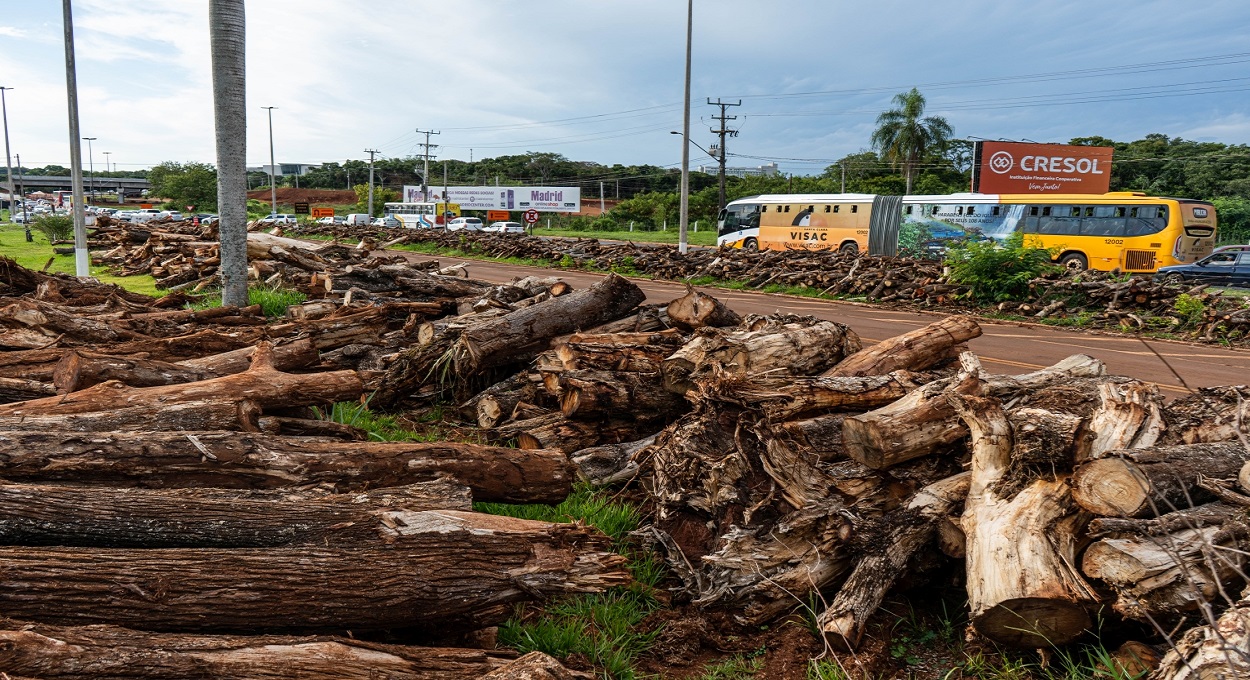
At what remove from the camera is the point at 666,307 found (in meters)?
8.38

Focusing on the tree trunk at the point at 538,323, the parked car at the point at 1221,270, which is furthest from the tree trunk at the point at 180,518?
the parked car at the point at 1221,270

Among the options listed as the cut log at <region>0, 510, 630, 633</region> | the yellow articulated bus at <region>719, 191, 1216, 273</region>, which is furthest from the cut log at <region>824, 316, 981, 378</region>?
the yellow articulated bus at <region>719, 191, 1216, 273</region>

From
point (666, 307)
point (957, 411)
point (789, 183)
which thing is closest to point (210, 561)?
point (957, 411)

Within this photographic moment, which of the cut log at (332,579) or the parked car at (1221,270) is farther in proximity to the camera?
the parked car at (1221,270)

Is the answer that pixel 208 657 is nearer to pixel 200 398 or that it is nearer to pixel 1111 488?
pixel 200 398

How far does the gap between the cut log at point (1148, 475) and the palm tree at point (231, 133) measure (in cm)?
955

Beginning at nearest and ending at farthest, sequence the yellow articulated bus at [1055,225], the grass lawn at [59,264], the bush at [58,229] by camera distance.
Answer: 1. the grass lawn at [59,264]
2. the yellow articulated bus at [1055,225]
3. the bush at [58,229]

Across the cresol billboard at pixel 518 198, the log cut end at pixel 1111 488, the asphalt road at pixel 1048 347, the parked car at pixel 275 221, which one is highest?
the cresol billboard at pixel 518 198

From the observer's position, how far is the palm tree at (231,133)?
10102mm

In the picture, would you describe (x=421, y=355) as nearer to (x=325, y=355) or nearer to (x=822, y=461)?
(x=325, y=355)

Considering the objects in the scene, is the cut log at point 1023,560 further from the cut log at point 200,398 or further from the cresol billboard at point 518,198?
the cresol billboard at point 518,198

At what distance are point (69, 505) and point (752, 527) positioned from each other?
3.13 metres

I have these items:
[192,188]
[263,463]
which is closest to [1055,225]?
[263,463]

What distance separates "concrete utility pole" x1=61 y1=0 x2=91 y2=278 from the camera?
17203mm
